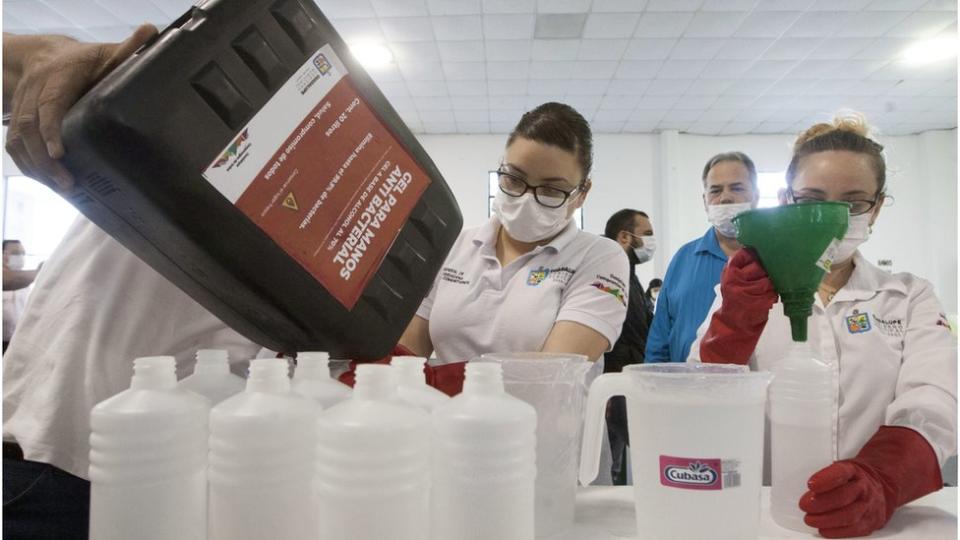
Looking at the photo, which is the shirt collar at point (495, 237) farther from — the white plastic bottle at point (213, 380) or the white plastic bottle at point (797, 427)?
the white plastic bottle at point (213, 380)

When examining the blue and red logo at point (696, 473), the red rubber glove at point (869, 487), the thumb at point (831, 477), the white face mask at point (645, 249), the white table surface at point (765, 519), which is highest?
the white face mask at point (645, 249)

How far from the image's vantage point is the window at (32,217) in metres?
6.49

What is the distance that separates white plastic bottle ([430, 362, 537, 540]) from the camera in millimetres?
510

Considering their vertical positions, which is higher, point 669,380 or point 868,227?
point 868,227

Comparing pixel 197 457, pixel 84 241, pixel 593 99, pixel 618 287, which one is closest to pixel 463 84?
pixel 593 99

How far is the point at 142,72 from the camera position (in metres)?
0.53

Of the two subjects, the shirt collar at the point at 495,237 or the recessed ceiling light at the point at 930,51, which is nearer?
the shirt collar at the point at 495,237

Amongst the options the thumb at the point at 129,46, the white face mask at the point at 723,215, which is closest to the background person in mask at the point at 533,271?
the thumb at the point at 129,46

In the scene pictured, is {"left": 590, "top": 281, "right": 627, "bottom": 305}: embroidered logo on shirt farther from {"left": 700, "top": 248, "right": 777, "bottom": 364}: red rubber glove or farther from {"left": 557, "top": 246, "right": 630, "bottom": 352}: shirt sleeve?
{"left": 700, "top": 248, "right": 777, "bottom": 364}: red rubber glove

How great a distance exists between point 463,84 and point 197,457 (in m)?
5.50

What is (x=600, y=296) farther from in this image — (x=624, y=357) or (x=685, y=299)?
(x=624, y=357)

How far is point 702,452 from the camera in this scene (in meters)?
0.61

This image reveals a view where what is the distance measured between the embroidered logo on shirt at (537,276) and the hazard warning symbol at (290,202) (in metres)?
0.73

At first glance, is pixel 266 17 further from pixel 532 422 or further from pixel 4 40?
pixel 532 422
